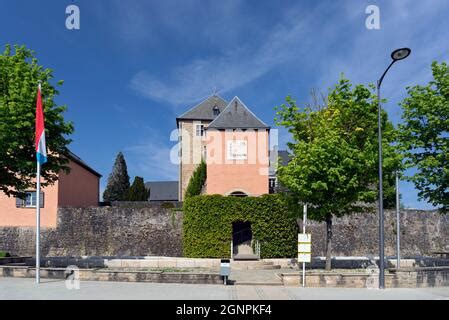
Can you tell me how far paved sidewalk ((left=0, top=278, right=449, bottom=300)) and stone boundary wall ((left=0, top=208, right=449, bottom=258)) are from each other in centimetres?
1509

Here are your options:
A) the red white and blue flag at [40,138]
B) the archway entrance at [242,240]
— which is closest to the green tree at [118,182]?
the archway entrance at [242,240]

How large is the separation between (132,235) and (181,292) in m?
18.2

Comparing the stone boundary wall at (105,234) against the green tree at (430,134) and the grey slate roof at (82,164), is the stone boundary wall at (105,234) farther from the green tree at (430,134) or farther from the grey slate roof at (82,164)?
the green tree at (430,134)

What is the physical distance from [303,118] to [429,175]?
19.7ft

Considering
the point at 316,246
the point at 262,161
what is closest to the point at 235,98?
the point at 262,161

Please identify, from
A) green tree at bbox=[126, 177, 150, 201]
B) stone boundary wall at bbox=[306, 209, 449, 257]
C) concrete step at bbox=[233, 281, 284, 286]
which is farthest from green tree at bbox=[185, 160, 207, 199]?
green tree at bbox=[126, 177, 150, 201]

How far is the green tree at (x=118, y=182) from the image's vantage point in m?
63.4

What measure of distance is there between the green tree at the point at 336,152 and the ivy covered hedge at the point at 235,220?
677 centimetres

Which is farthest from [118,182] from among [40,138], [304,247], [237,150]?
[304,247]

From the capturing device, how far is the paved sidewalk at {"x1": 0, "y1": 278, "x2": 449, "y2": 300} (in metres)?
11.5

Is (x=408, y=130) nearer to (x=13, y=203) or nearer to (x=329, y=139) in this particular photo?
(x=329, y=139)
